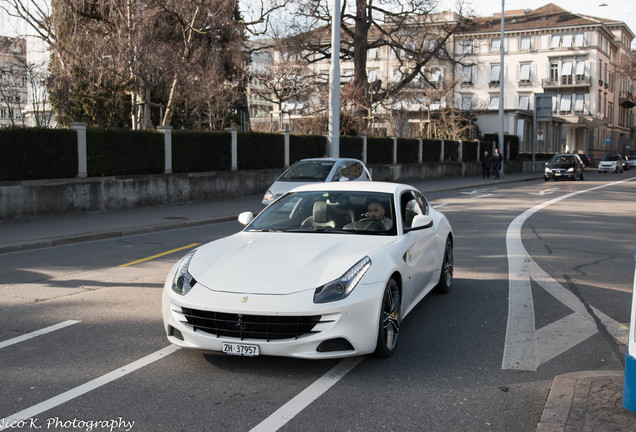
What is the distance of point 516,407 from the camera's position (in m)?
4.32

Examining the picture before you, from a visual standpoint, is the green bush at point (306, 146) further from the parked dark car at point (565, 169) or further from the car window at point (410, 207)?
the car window at point (410, 207)

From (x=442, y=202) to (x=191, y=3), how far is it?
12165 mm

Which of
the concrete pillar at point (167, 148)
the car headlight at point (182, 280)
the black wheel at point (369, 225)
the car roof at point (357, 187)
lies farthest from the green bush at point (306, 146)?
the car headlight at point (182, 280)

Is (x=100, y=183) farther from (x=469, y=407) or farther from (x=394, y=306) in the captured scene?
(x=469, y=407)

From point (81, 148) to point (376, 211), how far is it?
13.5 m

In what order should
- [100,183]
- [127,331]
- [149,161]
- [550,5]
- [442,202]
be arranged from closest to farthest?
1. [127,331]
2. [100,183]
3. [149,161]
4. [442,202]
5. [550,5]

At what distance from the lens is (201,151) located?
22000 mm

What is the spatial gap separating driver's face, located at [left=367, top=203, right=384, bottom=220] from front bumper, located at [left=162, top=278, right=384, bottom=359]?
1.47m

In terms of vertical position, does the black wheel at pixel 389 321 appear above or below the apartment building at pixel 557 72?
below

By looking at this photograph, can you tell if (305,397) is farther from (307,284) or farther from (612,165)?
(612,165)

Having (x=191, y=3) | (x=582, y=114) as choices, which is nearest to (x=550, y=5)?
(x=582, y=114)

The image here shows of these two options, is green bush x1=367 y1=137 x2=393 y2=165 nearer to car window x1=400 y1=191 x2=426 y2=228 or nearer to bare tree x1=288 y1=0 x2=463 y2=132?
bare tree x1=288 y1=0 x2=463 y2=132

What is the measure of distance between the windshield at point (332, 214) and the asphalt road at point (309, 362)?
43.1 inches

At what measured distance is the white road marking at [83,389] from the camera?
407cm
